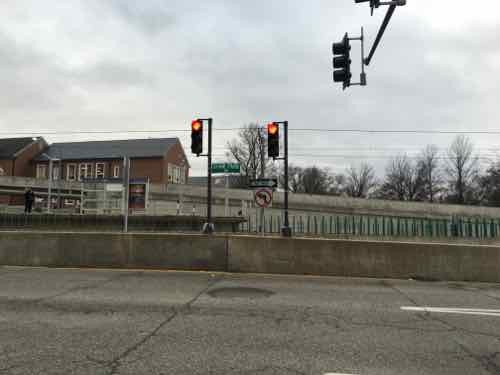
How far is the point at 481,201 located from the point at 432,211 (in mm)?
35157

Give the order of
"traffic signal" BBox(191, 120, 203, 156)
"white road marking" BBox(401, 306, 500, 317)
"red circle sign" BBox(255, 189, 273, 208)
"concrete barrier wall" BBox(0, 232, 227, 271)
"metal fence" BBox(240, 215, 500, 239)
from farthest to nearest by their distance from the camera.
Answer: "metal fence" BBox(240, 215, 500, 239), "red circle sign" BBox(255, 189, 273, 208), "traffic signal" BBox(191, 120, 203, 156), "concrete barrier wall" BBox(0, 232, 227, 271), "white road marking" BBox(401, 306, 500, 317)

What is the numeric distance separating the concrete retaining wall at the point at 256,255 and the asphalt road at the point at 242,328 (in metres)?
1.24

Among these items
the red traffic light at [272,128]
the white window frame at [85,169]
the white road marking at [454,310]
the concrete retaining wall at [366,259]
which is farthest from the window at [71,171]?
the white road marking at [454,310]

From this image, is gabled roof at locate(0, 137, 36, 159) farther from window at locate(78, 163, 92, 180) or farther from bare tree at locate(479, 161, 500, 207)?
bare tree at locate(479, 161, 500, 207)

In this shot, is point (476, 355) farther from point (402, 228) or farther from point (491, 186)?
point (491, 186)

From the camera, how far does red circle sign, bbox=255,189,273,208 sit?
12984 millimetres

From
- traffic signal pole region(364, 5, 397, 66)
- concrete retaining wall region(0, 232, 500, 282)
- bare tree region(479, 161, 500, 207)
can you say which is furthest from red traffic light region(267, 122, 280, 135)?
bare tree region(479, 161, 500, 207)

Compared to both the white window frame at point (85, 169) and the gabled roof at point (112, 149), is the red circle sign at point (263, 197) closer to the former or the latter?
the gabled roof at point (112, 149)

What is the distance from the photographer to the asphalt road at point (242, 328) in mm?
3732

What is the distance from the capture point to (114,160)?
65.6 meters

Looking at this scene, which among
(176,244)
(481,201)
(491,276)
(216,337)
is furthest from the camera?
(481,201)

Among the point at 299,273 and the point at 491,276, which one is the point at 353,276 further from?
the point at 491,276

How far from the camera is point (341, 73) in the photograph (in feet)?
34.5

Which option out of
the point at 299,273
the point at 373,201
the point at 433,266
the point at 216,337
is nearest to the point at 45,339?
the point at 216,337
